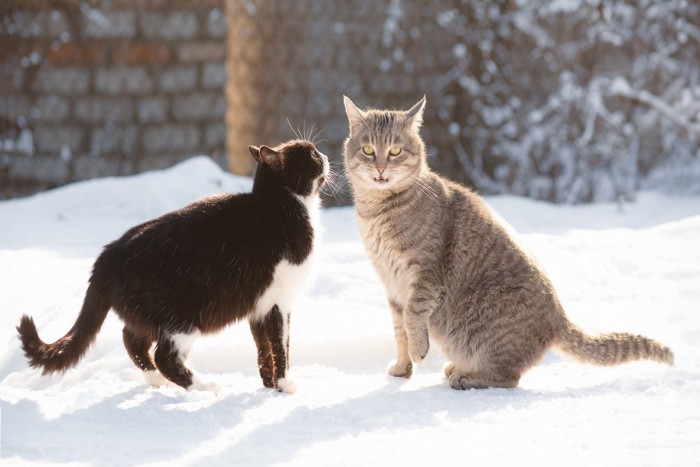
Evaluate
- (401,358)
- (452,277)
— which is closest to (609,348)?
(452,277)

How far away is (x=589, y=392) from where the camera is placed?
11.3ft

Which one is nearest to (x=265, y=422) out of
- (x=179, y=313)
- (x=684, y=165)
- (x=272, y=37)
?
(x=179, y=313)

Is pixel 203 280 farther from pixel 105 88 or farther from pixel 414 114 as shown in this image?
pixel 105 88

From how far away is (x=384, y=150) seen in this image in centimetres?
374

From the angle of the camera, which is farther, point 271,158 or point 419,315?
point 419,315

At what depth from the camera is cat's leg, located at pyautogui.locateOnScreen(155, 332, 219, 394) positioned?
10.3ft

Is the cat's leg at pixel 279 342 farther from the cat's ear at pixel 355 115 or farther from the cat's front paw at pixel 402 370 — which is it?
the cat's ear at pixel 355 115

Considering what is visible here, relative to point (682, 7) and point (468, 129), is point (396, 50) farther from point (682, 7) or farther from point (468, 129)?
point (682, 7)

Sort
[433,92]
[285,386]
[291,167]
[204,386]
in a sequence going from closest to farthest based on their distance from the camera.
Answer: [204,386], [285,386], [291,167], [433,92]

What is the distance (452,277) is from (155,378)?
1.24m

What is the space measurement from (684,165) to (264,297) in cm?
614

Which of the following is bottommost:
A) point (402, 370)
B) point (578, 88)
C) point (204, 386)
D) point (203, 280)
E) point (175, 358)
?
point (402, 370)

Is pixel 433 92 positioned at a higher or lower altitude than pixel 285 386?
higher

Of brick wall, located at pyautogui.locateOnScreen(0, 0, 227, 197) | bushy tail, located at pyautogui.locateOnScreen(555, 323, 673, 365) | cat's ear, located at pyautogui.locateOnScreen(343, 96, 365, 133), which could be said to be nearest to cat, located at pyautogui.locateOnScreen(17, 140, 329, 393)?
cat's ear, located at pyautogui.locateOnScreen(343, 96, 365, 133)
